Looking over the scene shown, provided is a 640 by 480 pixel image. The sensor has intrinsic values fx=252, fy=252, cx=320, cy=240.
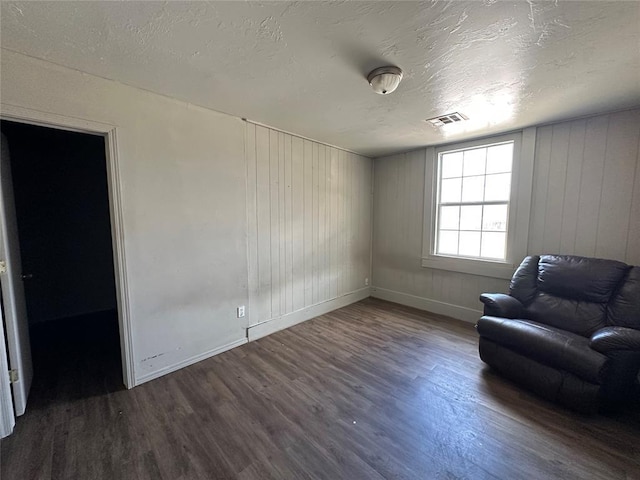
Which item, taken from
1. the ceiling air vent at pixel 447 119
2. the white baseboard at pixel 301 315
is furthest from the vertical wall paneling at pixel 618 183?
the white baseboard at pixel 301 315

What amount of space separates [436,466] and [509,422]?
29.2 inches

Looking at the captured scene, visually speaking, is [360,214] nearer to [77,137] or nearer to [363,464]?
[363,464]

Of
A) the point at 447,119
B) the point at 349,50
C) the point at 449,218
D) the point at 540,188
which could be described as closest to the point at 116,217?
the point at 349,50

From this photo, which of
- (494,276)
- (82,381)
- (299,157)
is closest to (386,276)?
(494,276)

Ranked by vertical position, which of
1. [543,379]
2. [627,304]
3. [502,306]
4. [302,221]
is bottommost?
[543,379]

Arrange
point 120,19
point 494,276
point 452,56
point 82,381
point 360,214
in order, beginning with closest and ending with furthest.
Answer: point 120,19
point 452,56
point 82,381
point 494,276
point 360,214

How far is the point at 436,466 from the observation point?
4.79ft

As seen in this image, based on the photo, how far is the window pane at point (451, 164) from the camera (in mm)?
3678

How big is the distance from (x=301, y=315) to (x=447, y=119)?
9.87 ft

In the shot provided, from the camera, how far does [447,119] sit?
274 cm

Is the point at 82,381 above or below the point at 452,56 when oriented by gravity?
below

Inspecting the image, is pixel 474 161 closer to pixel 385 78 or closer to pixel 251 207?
pixel 385 78

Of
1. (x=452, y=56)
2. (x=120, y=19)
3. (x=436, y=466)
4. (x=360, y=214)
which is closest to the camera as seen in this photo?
(x=120, y=19)

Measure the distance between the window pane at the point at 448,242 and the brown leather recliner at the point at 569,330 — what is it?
38.8 inches
